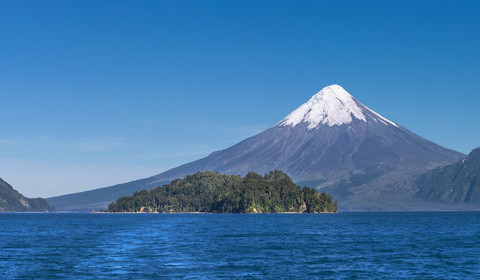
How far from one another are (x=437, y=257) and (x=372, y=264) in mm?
12035

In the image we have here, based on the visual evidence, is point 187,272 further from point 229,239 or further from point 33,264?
point 229,239

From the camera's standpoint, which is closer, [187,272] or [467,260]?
[187,272]

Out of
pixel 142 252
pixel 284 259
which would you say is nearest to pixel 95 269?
pixel 142 252

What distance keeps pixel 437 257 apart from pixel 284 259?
18402 millimetres

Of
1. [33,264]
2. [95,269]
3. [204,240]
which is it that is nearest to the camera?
[95,269]

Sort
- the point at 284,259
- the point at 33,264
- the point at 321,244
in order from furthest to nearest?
the point at 321,244 < the point at 284,259 < the point at 33,264

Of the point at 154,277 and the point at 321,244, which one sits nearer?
the point at 154,277

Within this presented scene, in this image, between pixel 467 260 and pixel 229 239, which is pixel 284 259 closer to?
pixel 467 260

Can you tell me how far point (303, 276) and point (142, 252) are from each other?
25.9m

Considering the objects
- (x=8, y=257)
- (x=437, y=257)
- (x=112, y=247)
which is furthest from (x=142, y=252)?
(x=437, y=257)

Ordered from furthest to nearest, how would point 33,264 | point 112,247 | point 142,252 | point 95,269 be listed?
point 112,247 → point 142,252 → point 33,264 → point 95,269

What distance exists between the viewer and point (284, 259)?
69.8m

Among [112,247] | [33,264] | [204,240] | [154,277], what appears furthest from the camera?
[204,240]

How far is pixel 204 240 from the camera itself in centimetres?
9756
